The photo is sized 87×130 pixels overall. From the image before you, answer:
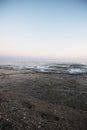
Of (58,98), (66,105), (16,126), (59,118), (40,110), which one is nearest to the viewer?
(16,126)

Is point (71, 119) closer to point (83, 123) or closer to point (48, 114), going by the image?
point (83, 123)

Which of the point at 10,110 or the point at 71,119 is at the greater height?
the point at 10,110

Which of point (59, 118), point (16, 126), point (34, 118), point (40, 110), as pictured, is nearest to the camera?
point (16, 126)

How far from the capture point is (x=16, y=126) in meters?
5.34

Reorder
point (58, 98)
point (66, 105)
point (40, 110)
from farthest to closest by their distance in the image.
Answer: point (58, 98), point (66, 105), point (40, 110)

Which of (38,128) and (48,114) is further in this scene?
(48,114)

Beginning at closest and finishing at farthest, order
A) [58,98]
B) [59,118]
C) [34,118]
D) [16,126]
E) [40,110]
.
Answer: [16,126]
[34,118]
[59,118]
[40,110]
[58,98]

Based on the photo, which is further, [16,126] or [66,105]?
[66,105]

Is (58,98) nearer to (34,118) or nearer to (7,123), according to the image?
(34,118)

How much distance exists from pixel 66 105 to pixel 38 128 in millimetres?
3353

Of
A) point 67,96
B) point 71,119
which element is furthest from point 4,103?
point 67,96

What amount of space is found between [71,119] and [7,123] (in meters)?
2.64

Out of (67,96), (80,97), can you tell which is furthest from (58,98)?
(80,97)

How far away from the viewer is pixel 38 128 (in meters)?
5.37
